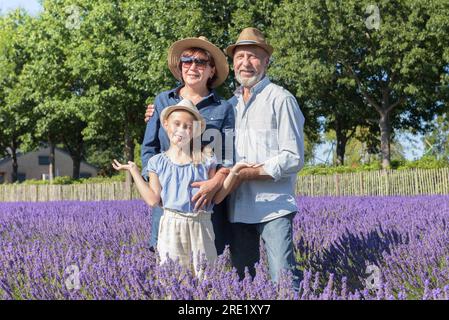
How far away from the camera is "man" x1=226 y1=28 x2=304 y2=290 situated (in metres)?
3.40

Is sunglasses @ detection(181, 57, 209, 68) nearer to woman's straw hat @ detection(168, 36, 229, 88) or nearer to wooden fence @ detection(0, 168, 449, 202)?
woman's straw hat @ detection(168, 36, 229, 88)

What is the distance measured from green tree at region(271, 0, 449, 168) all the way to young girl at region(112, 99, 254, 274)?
74.8 feet

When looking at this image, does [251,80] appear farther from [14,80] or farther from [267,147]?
[14,80]

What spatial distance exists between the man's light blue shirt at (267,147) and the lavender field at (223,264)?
33 cm

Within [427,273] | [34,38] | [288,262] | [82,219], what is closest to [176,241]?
[288,262]

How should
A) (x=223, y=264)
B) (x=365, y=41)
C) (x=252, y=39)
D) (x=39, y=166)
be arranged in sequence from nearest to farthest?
(x=223, y=264), (x=252, y=39), (x=365, y=41), (x=39, y=166)

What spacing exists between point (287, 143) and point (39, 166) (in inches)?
2738

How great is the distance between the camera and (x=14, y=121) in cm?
3819

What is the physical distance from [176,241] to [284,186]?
65 centimetres

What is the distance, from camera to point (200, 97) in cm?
365

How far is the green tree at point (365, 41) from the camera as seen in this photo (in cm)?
2548

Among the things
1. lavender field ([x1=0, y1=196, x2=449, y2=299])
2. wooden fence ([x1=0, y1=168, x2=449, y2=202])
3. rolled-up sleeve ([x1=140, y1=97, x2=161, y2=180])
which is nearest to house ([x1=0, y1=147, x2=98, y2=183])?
wooden fence ([x1=0, y1=168, x2=449, y2=202])

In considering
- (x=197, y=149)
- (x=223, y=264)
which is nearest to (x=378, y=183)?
(x=197, y=149)

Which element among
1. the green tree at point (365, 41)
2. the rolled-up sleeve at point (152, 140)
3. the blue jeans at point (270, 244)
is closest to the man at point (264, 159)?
the blue jeans at point (270, 244)
